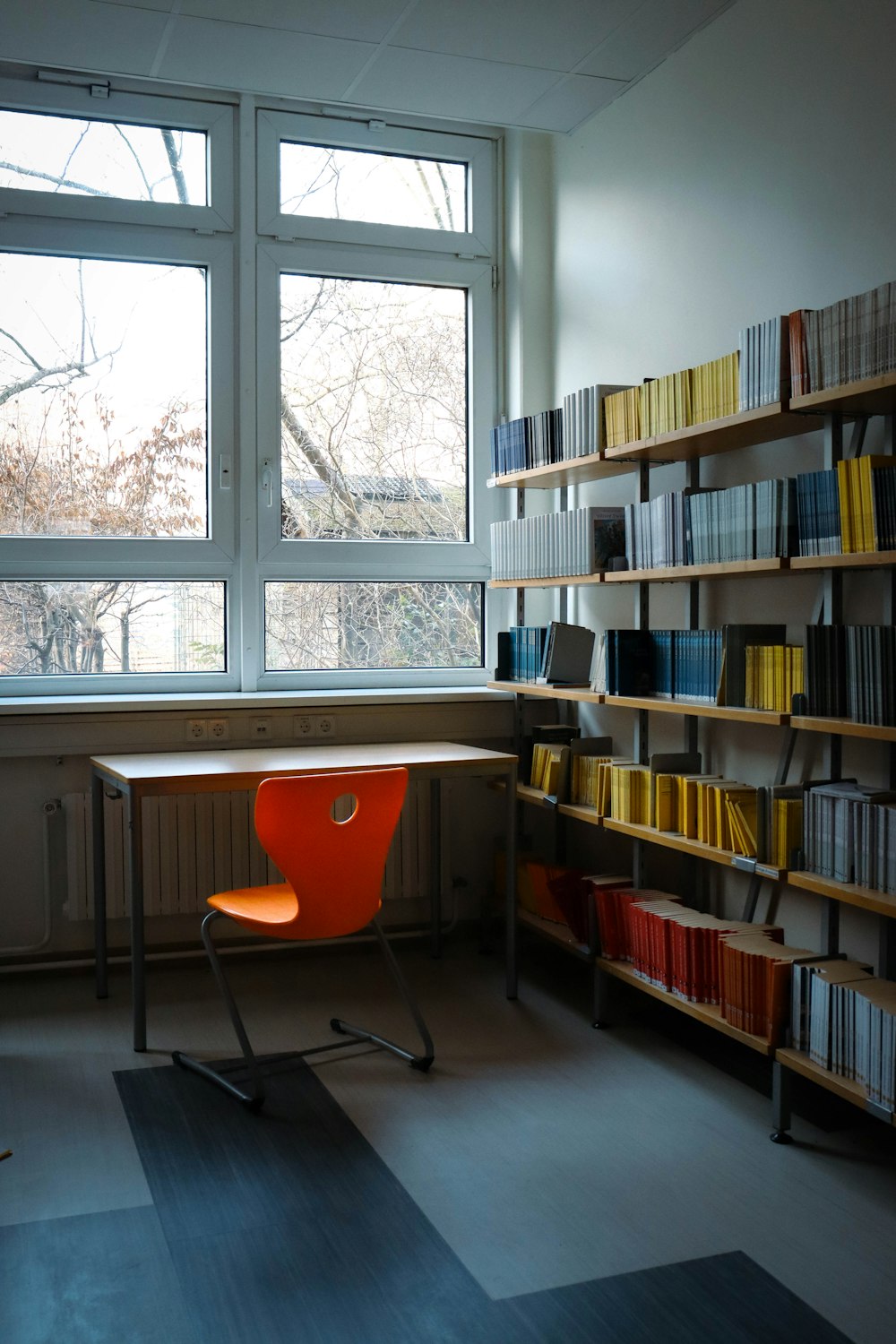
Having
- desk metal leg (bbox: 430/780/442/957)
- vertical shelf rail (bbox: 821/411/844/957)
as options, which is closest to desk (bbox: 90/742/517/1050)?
desk metal leg (bbox: 430/780/442/957)

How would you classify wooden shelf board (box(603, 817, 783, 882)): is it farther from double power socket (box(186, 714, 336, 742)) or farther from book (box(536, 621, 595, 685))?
double power socket (box(186, 714, 336, 742))

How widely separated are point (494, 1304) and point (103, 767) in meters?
2.10

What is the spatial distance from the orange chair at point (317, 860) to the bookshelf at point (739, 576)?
2.64 feet

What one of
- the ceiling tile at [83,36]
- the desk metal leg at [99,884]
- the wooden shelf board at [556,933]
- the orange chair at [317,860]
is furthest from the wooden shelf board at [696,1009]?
the ceiling tile at [83,36]

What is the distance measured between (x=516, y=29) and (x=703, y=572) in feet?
5.84

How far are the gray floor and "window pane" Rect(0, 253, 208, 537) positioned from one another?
1722mm

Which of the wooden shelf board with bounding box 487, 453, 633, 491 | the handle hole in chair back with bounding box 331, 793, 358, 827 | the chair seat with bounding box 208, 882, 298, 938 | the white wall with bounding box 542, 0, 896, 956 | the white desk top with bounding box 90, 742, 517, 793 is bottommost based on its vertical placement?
the chair seat with bounding box 208, 882, 298, 938

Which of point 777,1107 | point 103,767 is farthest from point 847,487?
point 103,767

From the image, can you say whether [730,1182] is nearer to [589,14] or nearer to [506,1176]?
[506,1176]

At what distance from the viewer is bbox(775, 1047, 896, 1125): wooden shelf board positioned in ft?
8.46

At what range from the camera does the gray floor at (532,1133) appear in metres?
2.34

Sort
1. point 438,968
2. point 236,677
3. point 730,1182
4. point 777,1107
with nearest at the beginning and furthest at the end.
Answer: point 730,1182 < point 777,1107 < point 438,968 < point 236,677

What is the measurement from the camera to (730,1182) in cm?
262

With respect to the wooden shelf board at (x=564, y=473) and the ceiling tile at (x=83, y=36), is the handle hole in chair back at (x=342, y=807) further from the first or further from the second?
the ceiling tile at (x=83, y=36)
